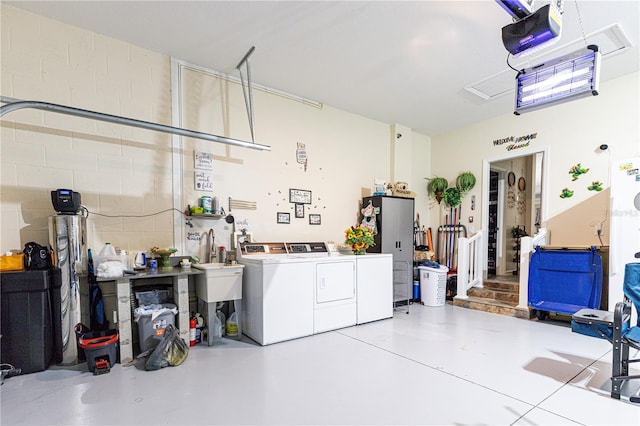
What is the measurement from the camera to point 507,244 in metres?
7.09

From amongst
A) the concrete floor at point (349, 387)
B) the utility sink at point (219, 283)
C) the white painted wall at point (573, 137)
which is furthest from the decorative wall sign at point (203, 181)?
the white painted wall at point (573, 137)

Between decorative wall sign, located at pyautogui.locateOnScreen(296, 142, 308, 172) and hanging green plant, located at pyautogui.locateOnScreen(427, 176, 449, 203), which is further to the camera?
hanging green plant, located at pyautogui.locateOnScreen(427, 176, 449, 203)

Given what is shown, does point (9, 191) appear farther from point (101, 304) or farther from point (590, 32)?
point (590, 32)

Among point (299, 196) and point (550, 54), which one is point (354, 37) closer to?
point (299, 196)

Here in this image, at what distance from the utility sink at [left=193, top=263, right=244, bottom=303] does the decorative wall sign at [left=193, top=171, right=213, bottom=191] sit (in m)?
1.01

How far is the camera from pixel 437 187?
6.55 meters

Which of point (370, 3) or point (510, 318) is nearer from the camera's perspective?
point (370, 3)

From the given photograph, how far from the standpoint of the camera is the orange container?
274 cm

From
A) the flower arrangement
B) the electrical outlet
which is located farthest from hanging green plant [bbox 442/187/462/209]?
the flower arrangement

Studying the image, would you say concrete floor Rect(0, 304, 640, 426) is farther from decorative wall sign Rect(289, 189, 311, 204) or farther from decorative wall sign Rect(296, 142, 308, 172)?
decorative wall sign Rect(296, 142, 308, 172)

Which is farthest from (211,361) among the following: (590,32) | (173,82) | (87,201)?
(590,32)

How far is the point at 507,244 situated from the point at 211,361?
6.84 metres

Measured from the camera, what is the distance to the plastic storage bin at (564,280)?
4.04 metres

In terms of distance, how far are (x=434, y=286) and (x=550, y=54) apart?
3761 mm
